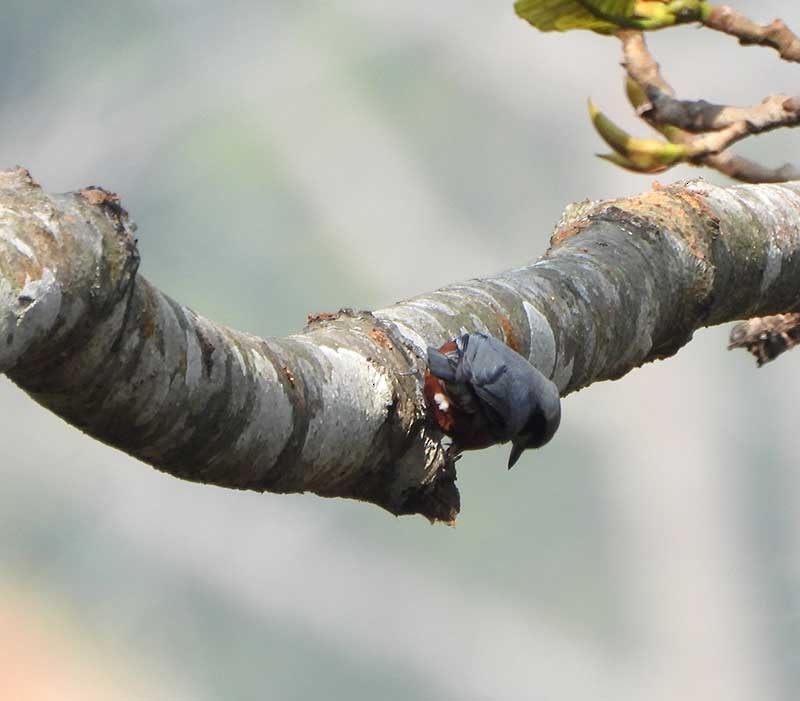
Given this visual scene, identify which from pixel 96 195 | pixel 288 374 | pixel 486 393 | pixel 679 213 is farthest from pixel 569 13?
pixel 96 195

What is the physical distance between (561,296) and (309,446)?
53 cm

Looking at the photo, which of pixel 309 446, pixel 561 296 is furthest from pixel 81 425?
pixel 561 296

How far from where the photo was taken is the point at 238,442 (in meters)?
1.29

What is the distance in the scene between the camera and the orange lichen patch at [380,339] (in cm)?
152

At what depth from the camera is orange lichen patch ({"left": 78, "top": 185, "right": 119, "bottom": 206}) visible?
112 centimetres

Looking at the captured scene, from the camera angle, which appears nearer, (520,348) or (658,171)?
(520,348)

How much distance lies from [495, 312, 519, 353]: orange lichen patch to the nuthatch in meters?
0.08

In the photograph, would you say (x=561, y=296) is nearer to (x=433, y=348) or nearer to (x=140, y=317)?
(x=433, y=348)

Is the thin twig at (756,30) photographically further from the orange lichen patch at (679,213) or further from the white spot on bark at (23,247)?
the white spot on bark at (23,247)

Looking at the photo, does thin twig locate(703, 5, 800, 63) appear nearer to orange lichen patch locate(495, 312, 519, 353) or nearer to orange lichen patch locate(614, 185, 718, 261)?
orange lichen patch locate(614, 185, 718, 261)

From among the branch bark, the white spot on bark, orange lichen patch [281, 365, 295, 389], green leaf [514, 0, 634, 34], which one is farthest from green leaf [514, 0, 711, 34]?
the white spot on bark

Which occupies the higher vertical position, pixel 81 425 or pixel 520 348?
pixel 520 348

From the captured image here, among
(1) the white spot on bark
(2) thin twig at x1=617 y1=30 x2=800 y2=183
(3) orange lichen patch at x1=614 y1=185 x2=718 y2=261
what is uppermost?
(2) thin twig at x1=617 y1=30 x2=800 y2=183

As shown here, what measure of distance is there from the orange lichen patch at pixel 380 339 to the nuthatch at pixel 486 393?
54 millimetres
